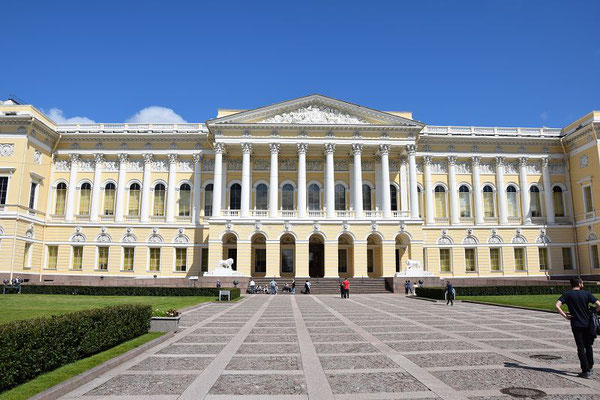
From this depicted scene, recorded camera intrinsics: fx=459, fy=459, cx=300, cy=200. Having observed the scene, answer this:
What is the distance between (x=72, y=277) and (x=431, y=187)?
38575mm

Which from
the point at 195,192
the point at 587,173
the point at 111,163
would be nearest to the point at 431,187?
the point at 587,173

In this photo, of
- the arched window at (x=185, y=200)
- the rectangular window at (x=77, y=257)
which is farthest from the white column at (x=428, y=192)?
the rectangular window at (x=77, y=257)

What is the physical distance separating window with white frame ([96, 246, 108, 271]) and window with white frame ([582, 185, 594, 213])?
49.9m

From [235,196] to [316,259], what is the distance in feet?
35.9

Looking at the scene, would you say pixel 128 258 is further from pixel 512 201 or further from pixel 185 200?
pixel 512 201

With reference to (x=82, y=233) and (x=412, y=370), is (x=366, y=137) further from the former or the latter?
(x=412, y=370)

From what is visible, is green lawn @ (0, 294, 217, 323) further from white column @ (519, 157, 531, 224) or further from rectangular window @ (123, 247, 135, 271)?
white column @ (519, 157, 531, 224)

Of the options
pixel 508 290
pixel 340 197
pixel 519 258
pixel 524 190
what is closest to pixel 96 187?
pixel 340 197

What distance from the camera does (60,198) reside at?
48844 millimetres

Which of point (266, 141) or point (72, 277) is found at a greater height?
point (266, 141)

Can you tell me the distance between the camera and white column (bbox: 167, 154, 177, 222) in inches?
1916

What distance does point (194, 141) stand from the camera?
49.6 metres

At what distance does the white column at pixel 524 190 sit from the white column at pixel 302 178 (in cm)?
2414

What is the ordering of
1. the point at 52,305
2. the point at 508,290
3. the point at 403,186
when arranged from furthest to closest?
1. the point at 403,186
2. the point at 508,290
3. the point at 52,305
